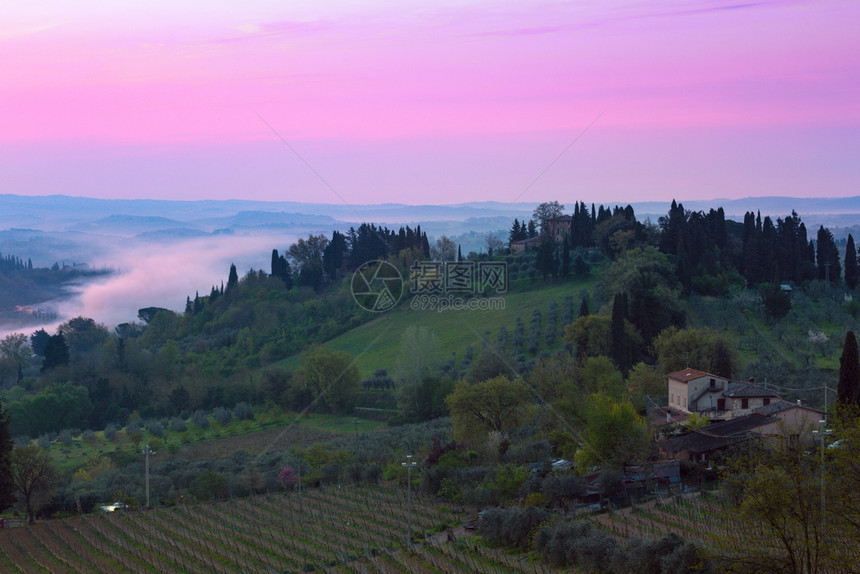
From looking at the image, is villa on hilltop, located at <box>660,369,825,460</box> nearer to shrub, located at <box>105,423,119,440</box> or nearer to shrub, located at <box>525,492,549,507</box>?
shrub, located at <box>525,492,549,507</box>

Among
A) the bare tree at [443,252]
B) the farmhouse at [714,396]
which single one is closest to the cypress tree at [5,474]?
the farmhouse at [714,396]

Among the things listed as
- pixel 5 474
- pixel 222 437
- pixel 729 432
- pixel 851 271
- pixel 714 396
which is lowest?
pixel 222 437

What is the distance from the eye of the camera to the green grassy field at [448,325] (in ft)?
217

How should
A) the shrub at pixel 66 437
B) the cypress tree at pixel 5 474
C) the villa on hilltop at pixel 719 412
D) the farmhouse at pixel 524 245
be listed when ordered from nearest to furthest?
1. the villa on hilltop at pixel 719 412
2. the cypress tree at pixel 5 474
3. the shrub at pixel 66 437
4. the farmhouse at pixel 524 245

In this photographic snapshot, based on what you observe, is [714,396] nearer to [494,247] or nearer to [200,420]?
[200,420]

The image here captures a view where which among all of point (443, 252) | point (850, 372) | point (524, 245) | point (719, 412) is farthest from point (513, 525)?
point (443, 252)

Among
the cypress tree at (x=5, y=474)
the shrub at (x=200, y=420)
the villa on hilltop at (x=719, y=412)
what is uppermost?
the villa on hilltop at (x=719, y=412)

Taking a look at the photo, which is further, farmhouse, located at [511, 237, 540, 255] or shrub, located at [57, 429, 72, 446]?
farmhouse, located at [511, 237, 540, 255]

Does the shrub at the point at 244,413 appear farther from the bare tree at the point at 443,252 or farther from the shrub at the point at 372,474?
the bare tree at the point at 443,252

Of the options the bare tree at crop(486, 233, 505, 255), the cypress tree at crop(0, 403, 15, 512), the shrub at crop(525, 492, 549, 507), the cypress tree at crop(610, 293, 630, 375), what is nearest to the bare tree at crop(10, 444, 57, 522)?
the cypress tree at crop(0, 403, 15, 512)

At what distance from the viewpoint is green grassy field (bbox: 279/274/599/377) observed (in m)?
66.2

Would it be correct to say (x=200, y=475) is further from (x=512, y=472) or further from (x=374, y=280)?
(x=374, y=280)

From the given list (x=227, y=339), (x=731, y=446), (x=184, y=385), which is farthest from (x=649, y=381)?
(x=227, y=339)

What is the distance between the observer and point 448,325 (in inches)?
2761
